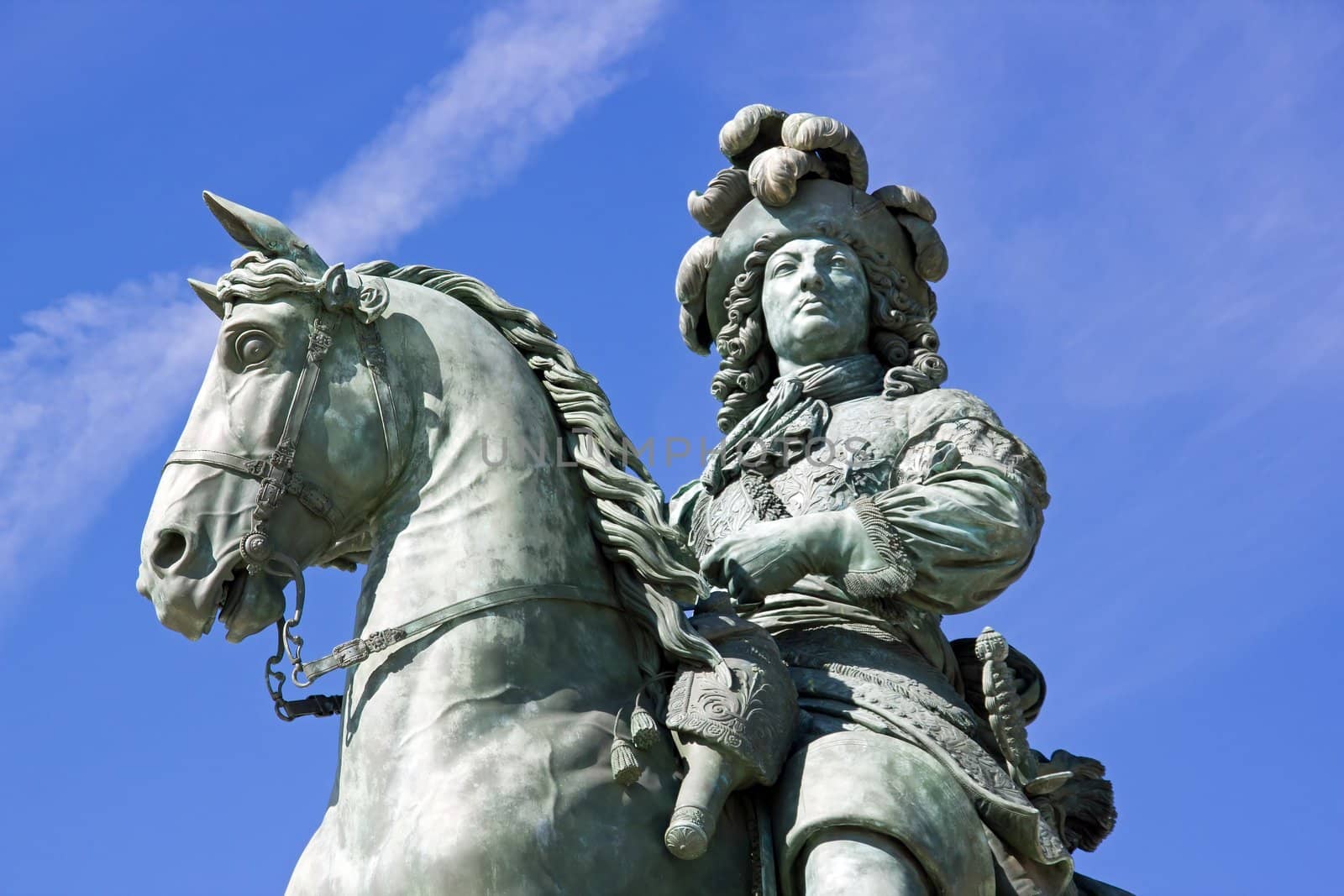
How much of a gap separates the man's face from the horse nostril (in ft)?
12.3

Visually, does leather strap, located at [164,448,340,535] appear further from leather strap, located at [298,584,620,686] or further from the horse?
leather strap, located at [298,584,620,686]

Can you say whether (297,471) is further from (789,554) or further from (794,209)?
(794,209)

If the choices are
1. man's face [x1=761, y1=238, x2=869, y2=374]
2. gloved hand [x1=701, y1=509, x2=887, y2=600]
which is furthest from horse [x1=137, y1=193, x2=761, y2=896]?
man's face [x1=761, y1=238, x2=869, y2=374]

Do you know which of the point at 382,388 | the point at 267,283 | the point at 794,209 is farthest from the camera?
the point at 794,209

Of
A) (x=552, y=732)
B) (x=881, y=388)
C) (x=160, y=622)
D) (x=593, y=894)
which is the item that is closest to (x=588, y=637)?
(x=552, y=732)

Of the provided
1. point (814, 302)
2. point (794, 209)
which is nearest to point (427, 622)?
point (814, 302)

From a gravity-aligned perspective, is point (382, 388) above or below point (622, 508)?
above

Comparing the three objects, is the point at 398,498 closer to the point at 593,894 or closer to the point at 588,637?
the point at 588,637

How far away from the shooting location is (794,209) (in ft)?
35.8

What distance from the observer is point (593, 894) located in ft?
23.5

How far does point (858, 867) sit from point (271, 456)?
245cm

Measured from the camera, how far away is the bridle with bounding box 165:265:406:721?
25.0ft

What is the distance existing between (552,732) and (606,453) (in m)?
1.15

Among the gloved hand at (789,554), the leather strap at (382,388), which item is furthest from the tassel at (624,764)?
the gloved hand at (789,554)
